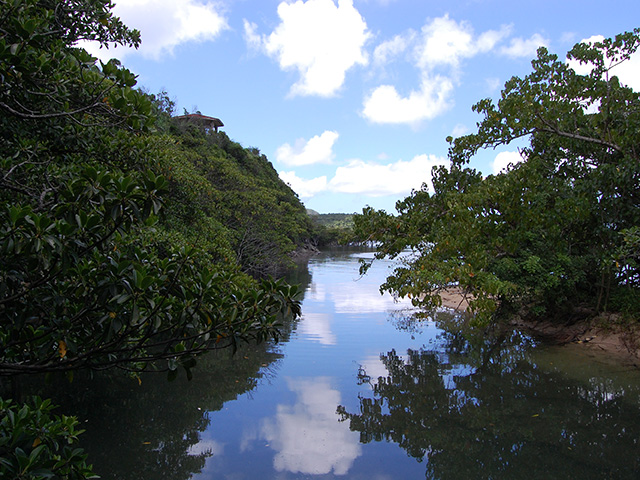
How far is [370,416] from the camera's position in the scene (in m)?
7.04

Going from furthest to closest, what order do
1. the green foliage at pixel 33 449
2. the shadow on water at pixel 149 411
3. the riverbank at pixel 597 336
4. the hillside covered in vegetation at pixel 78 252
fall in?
the riverbank at pixel 597 336
the shadow on water at pixel 149 411
the hillside covered in vegetation at pixel 78 252
the green foliage at pixel 33 449

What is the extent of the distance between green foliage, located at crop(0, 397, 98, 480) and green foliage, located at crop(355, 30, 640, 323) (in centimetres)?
637

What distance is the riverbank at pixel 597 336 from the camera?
9578 millimetres

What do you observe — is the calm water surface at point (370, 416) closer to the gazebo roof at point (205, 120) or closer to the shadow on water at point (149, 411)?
the shadow on water at point (149, 411)

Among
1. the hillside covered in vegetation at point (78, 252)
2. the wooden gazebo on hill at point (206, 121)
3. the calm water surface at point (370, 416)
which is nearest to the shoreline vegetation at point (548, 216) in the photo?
the calm water surface at point (370, 416)

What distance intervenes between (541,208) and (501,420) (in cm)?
450

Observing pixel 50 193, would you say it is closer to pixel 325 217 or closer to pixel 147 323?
pixel 147 323

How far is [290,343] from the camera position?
11422 mm

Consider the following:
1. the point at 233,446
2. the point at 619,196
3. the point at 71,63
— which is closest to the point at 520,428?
the point at 233,446

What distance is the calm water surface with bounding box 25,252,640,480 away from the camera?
5531mm

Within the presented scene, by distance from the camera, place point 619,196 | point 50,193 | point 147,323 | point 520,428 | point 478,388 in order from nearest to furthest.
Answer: point 147,323 < point 50,193 < point 520,428 < point 478,388 < point 619,196

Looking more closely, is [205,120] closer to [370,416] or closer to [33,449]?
[370,416]

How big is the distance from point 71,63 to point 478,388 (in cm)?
780

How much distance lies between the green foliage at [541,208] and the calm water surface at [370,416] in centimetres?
153
